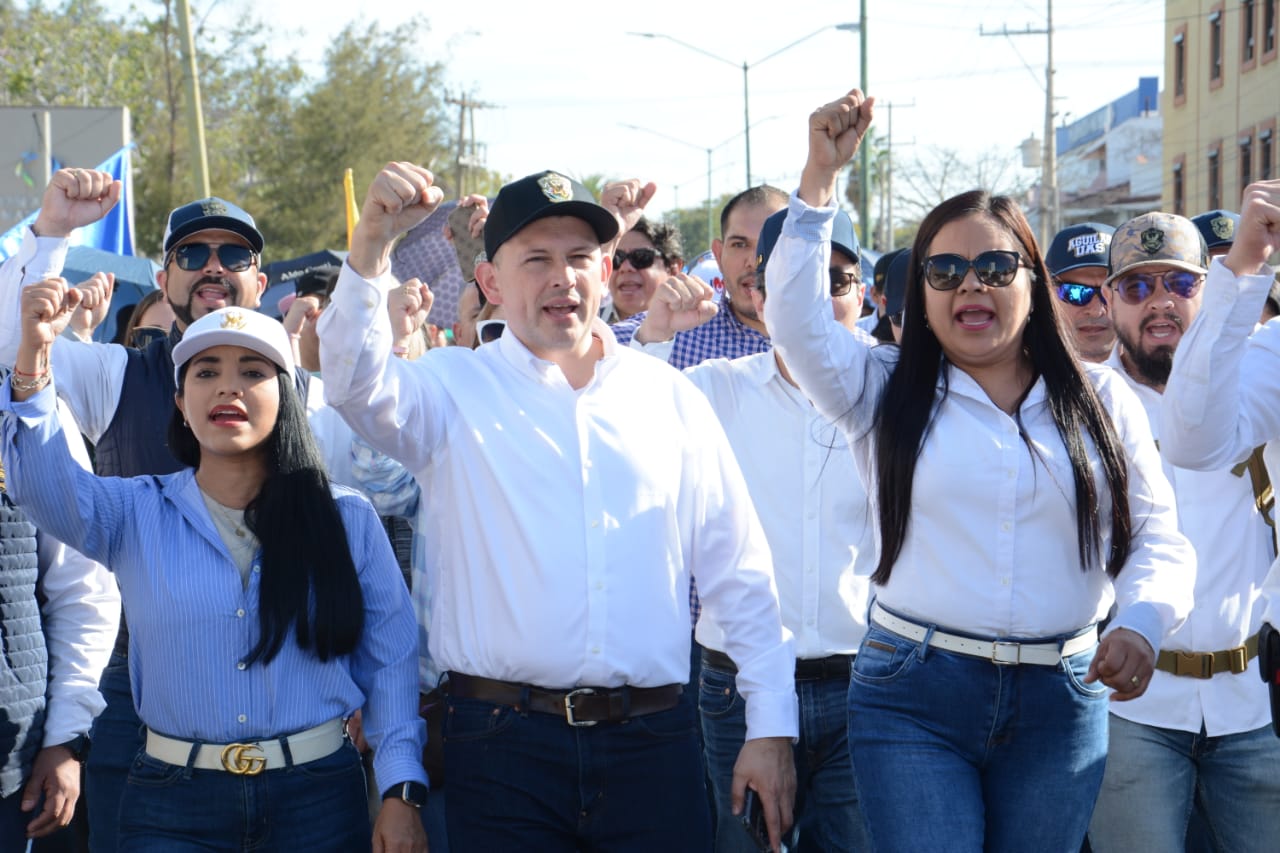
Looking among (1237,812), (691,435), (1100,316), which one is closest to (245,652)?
(691,435)

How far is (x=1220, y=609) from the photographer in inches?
196

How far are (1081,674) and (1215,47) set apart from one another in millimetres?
38057

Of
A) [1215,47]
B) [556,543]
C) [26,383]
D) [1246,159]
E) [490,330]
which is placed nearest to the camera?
[26,383]

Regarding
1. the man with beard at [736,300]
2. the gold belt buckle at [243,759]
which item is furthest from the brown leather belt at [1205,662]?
the gold belt buckle at [243,759]

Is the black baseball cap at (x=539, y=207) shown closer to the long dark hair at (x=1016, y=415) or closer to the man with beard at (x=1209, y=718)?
the long dark hair at (x=1016, y=415)

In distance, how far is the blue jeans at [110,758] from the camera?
15.6ft

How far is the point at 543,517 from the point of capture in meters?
3.86

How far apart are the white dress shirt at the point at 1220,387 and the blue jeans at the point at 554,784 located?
1.57 metres

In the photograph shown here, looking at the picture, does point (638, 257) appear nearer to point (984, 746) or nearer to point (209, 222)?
point (209, 222)

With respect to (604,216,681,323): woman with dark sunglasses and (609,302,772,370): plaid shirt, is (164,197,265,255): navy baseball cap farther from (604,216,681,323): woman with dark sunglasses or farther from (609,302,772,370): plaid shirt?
(604,216,681,323): woman with dark sunglasses

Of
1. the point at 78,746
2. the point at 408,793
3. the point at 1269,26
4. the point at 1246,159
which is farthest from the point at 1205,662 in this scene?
the point at 1246,159

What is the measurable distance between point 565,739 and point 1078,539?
1378 mm

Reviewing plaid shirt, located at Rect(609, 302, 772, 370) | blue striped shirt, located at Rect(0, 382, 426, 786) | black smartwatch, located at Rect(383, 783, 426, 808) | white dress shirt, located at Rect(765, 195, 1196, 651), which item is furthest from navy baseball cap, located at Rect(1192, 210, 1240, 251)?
black smartwatch, located at Rect(383, 783, 426, 808)

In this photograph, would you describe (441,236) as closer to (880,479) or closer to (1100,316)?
(1100,316)
